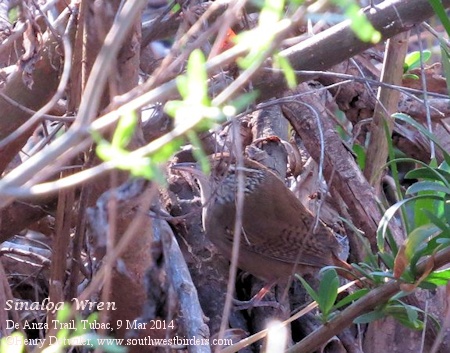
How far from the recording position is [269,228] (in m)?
3.50

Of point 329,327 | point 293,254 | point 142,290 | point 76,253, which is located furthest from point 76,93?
point 293,254

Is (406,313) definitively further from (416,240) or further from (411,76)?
(411,76)

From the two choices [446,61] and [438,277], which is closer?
[438,277]

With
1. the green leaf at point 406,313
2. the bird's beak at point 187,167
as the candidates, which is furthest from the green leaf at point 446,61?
the bird's beak at point 187,167

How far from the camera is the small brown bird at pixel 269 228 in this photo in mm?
3264

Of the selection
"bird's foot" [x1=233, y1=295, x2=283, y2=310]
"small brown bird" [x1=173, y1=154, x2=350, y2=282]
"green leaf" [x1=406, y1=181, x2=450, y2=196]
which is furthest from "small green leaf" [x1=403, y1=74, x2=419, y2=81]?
"green leaf" [x1=406, y1=181, x2=450, y2=196]

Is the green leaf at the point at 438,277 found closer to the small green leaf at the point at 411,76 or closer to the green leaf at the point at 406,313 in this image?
the green leaf at the point at 406,313

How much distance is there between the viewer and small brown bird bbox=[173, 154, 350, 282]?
3.26 meters

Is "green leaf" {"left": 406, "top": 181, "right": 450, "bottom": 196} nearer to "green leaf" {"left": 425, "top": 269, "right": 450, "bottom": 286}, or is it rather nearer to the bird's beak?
"green leaf" {"left": 425, "top": 269, "right": 450, "bottom": 286}

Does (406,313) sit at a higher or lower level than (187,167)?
lower

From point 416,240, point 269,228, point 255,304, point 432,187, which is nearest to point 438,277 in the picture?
point 416,240

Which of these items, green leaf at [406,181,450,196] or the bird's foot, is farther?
the bird's foot

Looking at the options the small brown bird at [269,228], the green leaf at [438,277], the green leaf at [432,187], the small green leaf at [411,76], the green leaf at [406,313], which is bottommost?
the green leaf at [406,313]

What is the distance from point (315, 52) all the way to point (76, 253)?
36.6 inches
